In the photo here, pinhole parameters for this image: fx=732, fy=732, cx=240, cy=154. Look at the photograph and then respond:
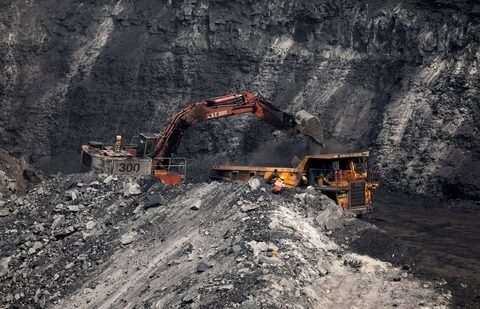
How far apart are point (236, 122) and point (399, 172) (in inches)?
326

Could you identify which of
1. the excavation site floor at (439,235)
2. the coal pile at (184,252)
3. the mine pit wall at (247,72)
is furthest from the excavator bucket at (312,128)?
the mine pit wall at (247,72)

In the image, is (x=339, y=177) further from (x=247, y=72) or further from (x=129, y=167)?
(x=247, y=72)

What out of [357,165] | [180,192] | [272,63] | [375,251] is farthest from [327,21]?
[375,251]

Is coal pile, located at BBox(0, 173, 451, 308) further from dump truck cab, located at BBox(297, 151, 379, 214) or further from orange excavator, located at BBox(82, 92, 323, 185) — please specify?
dump truck cab, located at BBox(297, 151, 379, 214)

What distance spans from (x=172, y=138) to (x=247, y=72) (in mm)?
11459

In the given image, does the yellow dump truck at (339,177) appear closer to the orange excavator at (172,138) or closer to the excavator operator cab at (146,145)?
the orange excavator at (172,138)

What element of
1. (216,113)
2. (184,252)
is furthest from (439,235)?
(184,252)

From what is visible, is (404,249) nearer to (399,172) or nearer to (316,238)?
(316,238)

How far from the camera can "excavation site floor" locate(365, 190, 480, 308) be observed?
16781 millimetres

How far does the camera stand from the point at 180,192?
65.7ft

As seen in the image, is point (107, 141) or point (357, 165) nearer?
point (357, 165)

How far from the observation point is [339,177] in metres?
21.1

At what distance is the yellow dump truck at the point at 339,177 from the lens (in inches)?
828

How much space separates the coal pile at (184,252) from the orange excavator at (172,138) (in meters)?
1.76
